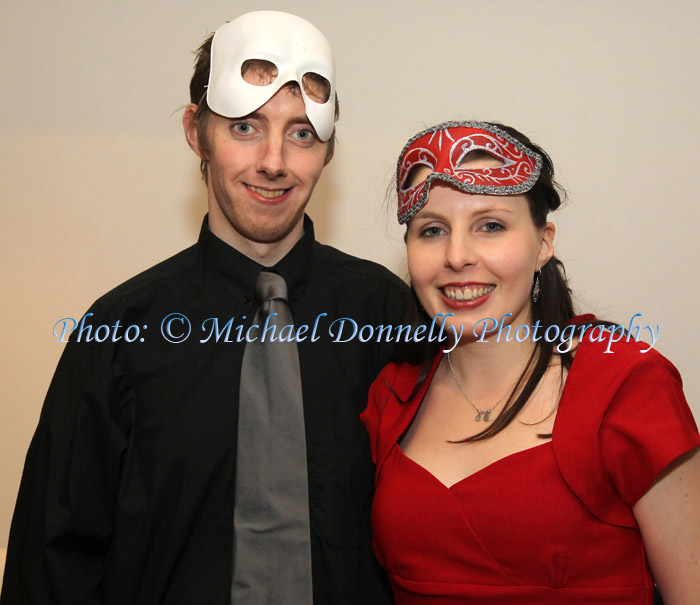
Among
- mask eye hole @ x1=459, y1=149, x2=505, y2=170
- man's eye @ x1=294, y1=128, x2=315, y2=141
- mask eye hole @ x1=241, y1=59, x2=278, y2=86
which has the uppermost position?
mask eye hole @ x1=241, y1=59, x2=278, y2=86

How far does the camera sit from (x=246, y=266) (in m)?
1.61

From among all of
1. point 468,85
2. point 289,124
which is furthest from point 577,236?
point 289,124

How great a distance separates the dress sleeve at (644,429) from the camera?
120 cm

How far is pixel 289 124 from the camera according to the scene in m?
1.62

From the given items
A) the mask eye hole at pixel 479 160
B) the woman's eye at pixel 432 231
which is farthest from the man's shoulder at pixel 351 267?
the mask eye hole at pixel 479 160

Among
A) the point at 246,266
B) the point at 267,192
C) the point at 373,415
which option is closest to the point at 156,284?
the point at 246,266

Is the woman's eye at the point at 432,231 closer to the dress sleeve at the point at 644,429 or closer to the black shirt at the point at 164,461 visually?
the black shirt at the point at 164,461

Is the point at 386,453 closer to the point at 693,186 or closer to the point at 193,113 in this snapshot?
→ the point at 193,113

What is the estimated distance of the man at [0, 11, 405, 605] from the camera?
57.7 inches

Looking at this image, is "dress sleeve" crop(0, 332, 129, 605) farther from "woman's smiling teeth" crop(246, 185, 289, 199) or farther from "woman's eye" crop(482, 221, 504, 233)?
"woman's eye" crop(482, 221, 504, 233)

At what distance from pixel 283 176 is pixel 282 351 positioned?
0.39 meters

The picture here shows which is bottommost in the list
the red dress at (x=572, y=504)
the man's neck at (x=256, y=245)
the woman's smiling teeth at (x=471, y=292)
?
the red dress at (x=572, y=504)

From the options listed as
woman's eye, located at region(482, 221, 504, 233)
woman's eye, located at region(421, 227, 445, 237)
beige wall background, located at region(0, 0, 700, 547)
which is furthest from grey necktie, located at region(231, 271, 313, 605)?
beige wall background, located at region(0, 0, 700, 547)

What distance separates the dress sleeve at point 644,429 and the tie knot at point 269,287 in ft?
2.36
